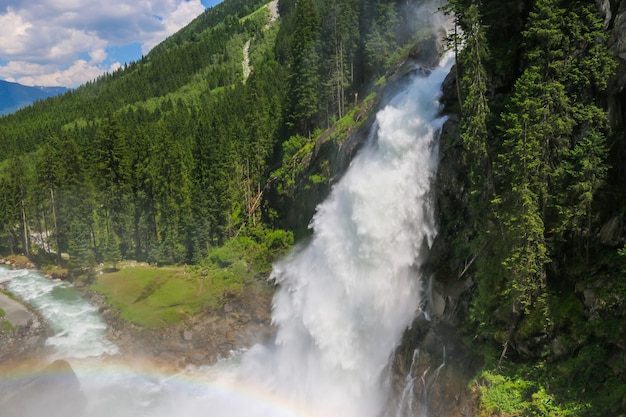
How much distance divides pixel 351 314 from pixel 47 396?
1811cm

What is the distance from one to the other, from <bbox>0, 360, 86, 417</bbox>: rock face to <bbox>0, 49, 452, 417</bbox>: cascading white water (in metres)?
1.09

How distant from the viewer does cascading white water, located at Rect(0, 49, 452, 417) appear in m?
24.2

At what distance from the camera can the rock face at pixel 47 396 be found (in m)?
23.9

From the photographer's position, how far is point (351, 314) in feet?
85.3

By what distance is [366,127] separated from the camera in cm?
3431

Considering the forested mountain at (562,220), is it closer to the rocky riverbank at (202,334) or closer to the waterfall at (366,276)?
the waterfall at (366,276)

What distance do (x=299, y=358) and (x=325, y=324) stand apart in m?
3.04

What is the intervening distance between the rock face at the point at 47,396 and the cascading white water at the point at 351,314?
1.09 meters

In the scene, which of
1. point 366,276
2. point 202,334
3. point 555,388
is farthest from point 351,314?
point 202,334

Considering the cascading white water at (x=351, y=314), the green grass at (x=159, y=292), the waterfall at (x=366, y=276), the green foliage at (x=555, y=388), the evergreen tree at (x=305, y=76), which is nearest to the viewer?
the green foliage at (x=555, y=388)

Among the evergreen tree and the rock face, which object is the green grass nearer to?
the rock face

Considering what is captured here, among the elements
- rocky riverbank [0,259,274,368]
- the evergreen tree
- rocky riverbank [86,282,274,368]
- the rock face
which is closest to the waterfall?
rocky riverbank [86,282,274,368]

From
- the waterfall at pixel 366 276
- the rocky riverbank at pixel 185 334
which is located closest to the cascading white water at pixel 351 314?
the waterfall at pixel 366 276

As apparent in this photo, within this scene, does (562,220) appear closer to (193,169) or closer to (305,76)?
(305,76)
